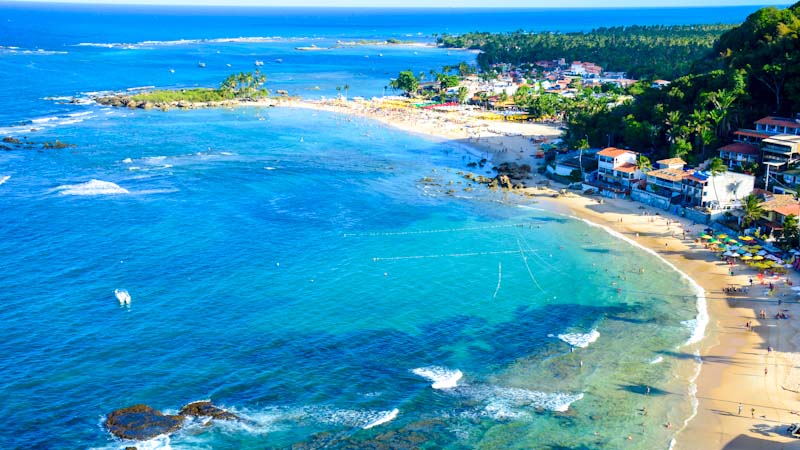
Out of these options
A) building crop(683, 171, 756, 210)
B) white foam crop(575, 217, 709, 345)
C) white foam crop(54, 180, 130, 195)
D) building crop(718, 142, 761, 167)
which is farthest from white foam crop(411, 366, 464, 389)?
white foam crop(54, 180, 130, 195)

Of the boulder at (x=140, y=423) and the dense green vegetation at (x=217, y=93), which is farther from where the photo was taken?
the dense green vegetation at (x=217, y=93)

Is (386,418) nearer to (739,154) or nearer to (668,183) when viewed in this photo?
(668,183)

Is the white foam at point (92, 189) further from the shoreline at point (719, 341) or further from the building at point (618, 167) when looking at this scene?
the building at point (618, 167)

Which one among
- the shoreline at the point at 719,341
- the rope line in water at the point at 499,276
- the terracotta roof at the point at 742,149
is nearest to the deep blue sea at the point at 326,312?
the rope line in water at the point at 499,276

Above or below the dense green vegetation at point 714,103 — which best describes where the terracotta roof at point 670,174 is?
below

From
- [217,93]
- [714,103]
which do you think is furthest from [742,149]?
[217,93]

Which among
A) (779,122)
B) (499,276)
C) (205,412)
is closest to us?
(205,412)

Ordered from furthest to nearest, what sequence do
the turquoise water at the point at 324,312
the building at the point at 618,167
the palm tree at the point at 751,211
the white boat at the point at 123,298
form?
1. the building at the point at 618,167
2. the palm tree at the point at 751,211
3. the white boat at the point at 123,298
4. the turquoise water at the point at 324,312
